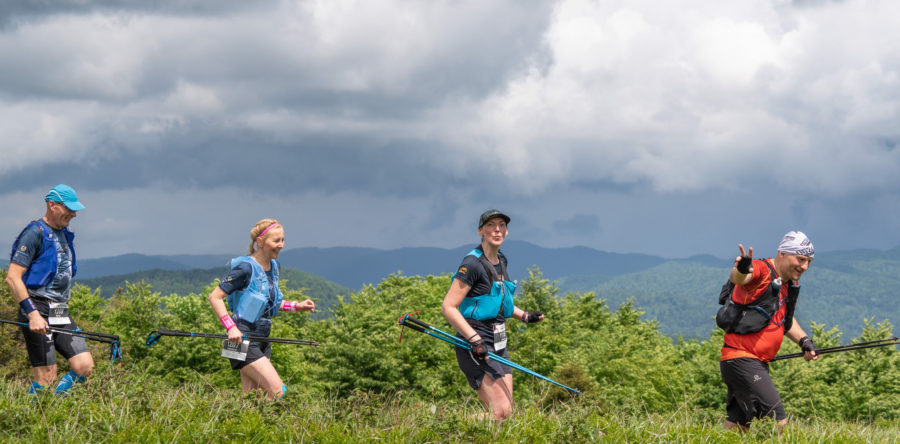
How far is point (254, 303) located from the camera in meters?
7.10

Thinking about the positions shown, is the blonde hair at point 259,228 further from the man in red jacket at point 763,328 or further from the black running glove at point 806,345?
the black running glove at point 806,345

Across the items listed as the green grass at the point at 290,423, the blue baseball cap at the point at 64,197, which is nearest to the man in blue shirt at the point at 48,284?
the blue baseball cap at the point at 64,197

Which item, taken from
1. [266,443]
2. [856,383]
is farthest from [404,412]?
[856,383]

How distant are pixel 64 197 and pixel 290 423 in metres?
3.54

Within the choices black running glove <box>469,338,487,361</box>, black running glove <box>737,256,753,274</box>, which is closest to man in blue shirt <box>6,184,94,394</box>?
black running glove <box>469,338,487,361</box>

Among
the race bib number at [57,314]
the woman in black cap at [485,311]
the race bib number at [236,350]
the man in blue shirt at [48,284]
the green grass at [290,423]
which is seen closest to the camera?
the green grass at [290,423]

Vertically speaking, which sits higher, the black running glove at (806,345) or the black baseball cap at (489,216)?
the black baseball cap at (489,216)

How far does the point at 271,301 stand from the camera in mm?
7359

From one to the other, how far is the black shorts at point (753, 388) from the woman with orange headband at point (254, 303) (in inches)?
174

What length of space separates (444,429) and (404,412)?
0.93 metres

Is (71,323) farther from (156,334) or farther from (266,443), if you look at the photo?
(266,443)

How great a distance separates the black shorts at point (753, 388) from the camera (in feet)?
22.6

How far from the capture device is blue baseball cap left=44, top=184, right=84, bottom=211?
293 inches

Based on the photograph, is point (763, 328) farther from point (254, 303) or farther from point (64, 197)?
point (64, 197)
